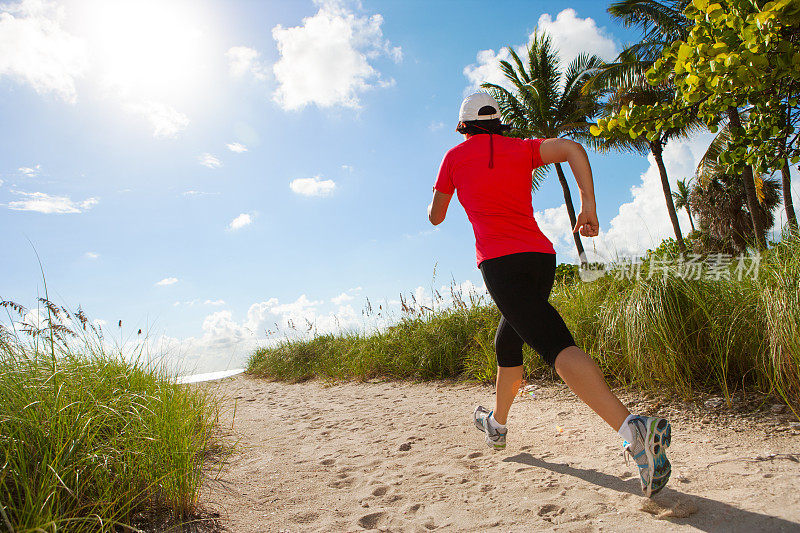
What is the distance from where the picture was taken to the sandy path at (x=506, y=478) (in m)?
1.90

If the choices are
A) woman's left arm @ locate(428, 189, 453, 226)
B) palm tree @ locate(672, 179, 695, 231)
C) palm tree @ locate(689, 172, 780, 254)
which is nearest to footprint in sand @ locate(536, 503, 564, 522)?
woman's left arm @ locate(428, 189, 453, 226)

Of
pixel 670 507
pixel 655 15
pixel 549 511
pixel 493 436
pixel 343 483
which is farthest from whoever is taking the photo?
pixel 655 15

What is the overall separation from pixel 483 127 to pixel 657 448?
5.61ft

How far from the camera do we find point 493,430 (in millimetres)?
2838

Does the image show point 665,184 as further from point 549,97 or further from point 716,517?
point 716,517

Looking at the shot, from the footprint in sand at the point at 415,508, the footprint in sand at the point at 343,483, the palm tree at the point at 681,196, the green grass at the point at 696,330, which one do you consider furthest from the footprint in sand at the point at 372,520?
the palm tree at the point at 681,196

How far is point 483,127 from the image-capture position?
8.13 feet

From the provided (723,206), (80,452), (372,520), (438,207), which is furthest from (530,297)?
(723,206)

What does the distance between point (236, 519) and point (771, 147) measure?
4893 mm

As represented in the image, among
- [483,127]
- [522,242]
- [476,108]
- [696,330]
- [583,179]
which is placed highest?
[476,108]

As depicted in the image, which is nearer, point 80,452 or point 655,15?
point 80,452

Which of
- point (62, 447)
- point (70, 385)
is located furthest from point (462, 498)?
point (70, 385)

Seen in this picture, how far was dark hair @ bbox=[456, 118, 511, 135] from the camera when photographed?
2.48 m

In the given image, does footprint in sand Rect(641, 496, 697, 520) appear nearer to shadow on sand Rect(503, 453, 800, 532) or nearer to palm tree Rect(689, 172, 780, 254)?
shadow on sand Rect(503, 453, 800, 532)
